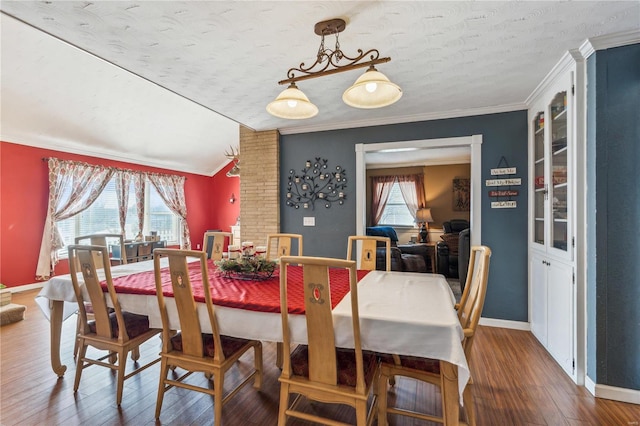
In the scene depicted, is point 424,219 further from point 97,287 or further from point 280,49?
point 97,287

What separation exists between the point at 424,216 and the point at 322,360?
6.10m

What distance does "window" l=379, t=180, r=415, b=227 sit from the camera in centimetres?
757

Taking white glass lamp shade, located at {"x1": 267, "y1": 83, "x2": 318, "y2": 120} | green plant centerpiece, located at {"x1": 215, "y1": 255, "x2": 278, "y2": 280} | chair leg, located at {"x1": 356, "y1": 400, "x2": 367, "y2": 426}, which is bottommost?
chair leg, located at {"x1": 356, "y1": 400, "x2": 367, "y2": 426}

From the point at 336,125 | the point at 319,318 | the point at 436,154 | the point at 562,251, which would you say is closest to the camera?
the point at 319,318

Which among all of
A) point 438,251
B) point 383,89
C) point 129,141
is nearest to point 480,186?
point 383,89

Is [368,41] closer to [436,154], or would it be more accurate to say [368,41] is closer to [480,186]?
[480,186]

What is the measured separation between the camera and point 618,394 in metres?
2.05

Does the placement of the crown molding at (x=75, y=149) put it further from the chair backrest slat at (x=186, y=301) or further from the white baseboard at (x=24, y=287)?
the chair backrest slat at (x=186, y=301)

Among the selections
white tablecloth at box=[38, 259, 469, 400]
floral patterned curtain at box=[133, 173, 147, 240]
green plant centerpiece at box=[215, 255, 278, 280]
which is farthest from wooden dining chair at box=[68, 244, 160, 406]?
floral patterned curtain at box=[133, 173, 147, 240]

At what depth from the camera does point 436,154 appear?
258 inches

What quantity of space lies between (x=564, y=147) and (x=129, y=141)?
6.47 m

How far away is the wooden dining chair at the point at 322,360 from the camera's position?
1.39m

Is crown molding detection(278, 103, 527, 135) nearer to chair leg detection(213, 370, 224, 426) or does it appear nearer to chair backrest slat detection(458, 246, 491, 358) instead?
chair backrest slat detection(458, 246, 491, 358)

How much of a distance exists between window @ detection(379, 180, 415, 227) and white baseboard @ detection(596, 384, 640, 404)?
5.49 meters
